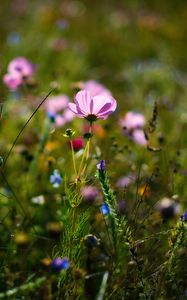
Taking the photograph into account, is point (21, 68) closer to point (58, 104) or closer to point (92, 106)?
point (58, 104)

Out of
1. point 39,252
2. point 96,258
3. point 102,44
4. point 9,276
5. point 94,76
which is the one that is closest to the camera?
point 9,276

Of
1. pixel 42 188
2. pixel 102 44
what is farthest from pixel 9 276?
pixel 102 44

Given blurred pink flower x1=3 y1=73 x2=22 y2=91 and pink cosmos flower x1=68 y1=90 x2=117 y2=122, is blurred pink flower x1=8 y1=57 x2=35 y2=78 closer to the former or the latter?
blurred pink flower x1=3 y1=73 x2=22 y2=91

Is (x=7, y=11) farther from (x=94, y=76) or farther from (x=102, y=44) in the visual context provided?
(x=94, y=76)

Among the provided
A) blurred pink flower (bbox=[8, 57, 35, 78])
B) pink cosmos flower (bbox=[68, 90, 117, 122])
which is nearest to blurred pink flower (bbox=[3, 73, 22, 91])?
blurred pink flower (bbox=[8, 57, 35, 78])

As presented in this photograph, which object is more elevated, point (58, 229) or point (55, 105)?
point (55, 105)

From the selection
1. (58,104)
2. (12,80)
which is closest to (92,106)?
(12,80)

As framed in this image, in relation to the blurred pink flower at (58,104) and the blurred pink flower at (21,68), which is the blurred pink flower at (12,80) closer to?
the blurred pink flower at (21,68)

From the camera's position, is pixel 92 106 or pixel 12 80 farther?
pixel 12 80

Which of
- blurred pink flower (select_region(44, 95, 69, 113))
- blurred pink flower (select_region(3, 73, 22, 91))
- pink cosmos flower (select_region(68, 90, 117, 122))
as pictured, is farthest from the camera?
blurred pink flower (select_region(44, 95, 69, 113))
